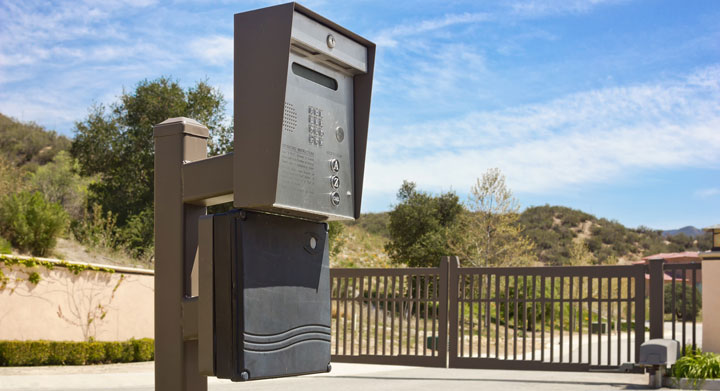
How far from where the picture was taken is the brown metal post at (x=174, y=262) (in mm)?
2199

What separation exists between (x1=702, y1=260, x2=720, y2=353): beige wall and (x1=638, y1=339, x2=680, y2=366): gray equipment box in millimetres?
801

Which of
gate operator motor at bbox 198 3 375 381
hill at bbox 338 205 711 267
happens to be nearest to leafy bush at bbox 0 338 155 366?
gate operator motor at bbox 198 3 375 381

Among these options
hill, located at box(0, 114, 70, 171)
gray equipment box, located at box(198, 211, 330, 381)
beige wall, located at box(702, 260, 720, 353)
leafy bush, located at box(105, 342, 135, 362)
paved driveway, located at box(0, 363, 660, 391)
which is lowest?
leafy bush, located at box(105, 342, 135, 362)

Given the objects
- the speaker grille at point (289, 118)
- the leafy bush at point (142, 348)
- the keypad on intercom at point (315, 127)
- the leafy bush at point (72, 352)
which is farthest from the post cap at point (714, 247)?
the leafy bush at point (142, 348)

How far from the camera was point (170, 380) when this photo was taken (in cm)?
222

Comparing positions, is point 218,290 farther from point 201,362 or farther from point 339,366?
point 339,366

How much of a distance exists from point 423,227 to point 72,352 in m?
17.5

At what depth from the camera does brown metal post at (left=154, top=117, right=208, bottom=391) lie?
2.20m

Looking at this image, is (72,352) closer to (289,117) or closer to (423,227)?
(289,117)

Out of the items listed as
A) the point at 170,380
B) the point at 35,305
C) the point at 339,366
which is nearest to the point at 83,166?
the point at 35,305

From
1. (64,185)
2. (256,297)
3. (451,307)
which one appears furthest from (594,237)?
(256,297)

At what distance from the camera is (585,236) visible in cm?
5325

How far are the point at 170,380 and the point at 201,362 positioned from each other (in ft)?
0.68

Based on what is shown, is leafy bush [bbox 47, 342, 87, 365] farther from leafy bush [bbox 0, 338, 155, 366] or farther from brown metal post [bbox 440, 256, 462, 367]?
brown metal post [bbox 440, 256, 462, 367]
